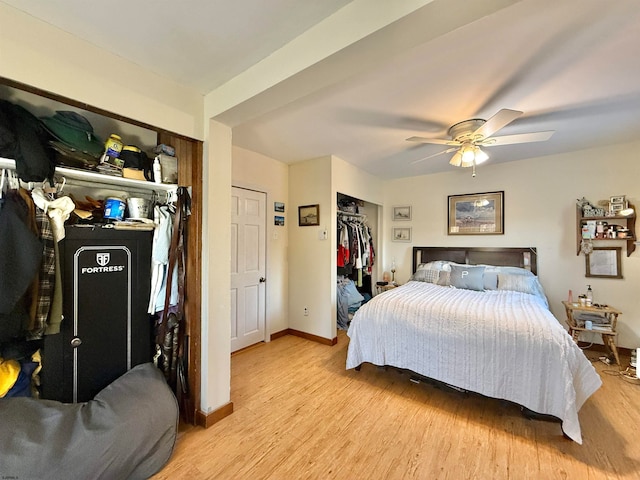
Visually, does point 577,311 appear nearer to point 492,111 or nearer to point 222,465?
point 492,111

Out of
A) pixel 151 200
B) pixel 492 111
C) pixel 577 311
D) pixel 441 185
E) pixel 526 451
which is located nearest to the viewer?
pixel 526 451

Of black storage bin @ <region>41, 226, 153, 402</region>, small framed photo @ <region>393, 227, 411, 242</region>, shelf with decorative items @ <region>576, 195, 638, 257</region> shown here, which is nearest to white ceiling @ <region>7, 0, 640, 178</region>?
shelf with decorative items @ <region>576, 195, 638, 257</region>

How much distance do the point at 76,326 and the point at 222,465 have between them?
121 centimetres

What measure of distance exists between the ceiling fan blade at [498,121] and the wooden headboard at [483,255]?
87.7 inches

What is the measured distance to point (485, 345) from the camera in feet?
6.86

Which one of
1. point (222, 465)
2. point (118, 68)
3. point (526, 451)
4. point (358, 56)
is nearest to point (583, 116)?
point (358, 56)

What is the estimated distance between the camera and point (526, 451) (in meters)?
1.74

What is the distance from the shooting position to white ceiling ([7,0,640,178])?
50.0 inches

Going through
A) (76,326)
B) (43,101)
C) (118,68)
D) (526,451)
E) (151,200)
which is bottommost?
(526,451)

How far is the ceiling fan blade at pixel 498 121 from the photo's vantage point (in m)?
1.85

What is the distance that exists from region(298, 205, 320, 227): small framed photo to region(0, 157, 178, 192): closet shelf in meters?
1.93

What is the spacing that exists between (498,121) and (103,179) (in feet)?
9.21

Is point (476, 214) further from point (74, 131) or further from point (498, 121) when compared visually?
point (74, 131)

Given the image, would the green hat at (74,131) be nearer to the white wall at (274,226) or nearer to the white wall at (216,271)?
the white wall at (216,271)
